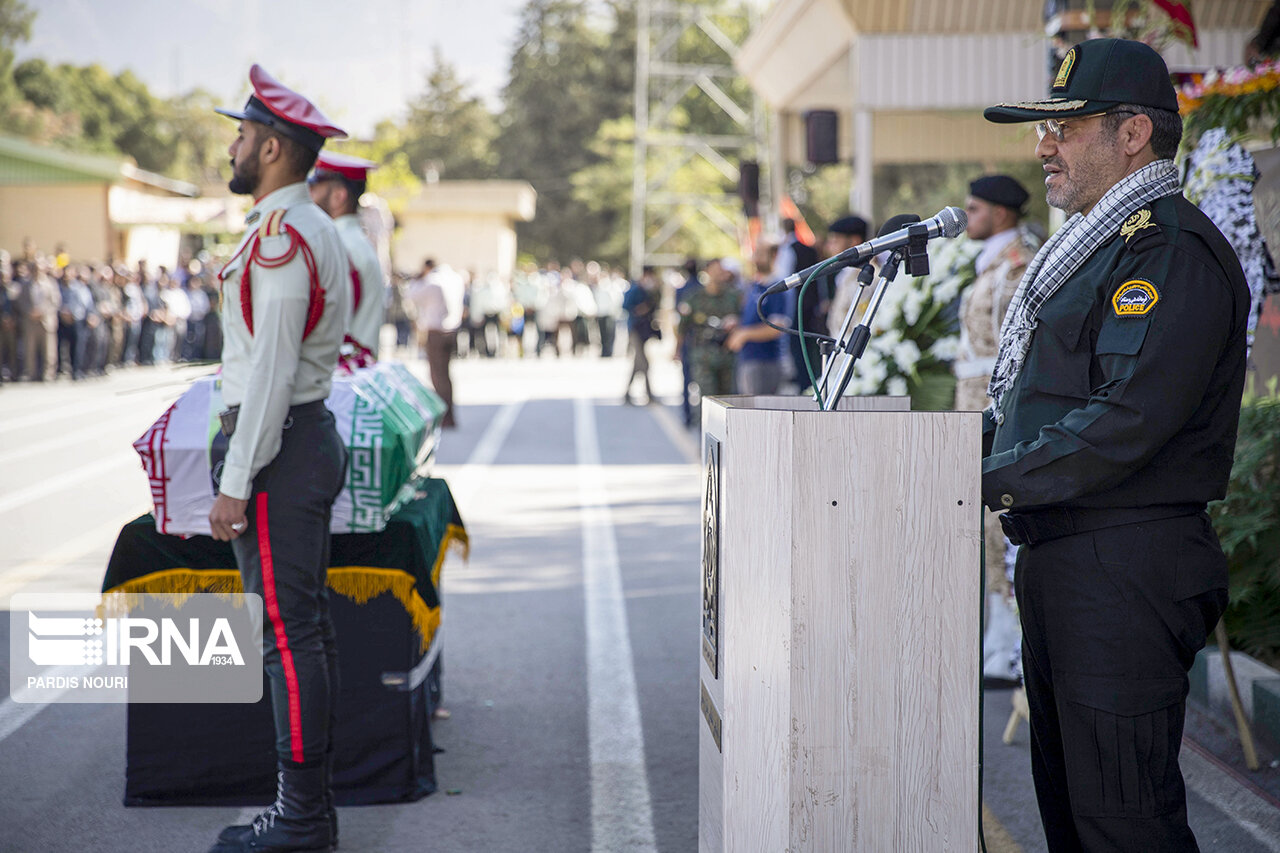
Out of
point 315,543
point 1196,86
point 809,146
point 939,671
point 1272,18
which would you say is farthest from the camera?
point 809,146

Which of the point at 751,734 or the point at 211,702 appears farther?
the point at 211,702

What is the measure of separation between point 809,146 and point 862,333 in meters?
16.3

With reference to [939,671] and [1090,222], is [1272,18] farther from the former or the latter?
[939,671]

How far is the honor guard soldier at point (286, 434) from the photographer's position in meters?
3.88

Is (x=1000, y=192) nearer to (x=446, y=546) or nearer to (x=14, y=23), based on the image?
(x=446, y=546)

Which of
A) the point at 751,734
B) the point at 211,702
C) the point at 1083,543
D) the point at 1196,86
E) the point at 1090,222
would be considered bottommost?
the point at 211,702

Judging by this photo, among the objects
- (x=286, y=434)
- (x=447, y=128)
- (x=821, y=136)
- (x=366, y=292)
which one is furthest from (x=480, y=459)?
(x=447, y=128)

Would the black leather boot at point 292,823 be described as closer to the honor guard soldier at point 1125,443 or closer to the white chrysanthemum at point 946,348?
the honor guard soldier at point 1125,443

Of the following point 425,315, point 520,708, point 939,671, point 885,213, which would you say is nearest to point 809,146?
point 425,315

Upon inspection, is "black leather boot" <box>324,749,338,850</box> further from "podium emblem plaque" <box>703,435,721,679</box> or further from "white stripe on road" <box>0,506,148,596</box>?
"white stripe on road" <box>0,506,148,596</box>

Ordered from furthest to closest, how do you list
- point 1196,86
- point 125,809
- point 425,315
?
point 425,315 < point 1196,86 < point 125,809

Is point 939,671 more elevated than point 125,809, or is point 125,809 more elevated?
point 939,671

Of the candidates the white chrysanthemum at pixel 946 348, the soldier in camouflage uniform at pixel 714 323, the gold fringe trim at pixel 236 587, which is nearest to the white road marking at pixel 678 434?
the soldier in camouflage uniform at pixel 714 323

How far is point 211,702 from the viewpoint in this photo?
4582 millimetres
